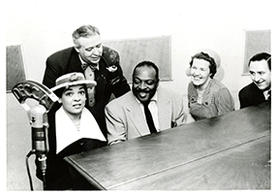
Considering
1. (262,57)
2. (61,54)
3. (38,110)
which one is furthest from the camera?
(262,57)

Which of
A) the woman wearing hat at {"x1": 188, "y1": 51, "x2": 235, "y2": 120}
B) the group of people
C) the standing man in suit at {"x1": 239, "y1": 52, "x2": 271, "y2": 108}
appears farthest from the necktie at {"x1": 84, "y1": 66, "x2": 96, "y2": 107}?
the standing man in suit at {"x1": 239, "y1": 52, "x2": 271, "y2": 108}

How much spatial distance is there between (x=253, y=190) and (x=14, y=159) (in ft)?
2.87

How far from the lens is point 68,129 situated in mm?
1606

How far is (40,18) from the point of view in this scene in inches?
60.5

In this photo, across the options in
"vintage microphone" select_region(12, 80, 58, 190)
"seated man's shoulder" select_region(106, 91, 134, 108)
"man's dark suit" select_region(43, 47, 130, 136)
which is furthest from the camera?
"seated man's shoulder" select_region(106, 91, 134, 108)

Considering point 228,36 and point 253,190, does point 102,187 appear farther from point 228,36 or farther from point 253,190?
point 228,36

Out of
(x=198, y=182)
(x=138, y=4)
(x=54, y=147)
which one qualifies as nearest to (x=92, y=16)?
(x=138, y=4)

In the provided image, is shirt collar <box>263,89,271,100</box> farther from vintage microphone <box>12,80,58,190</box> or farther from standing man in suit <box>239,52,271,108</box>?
vintage microphone <box>12,80,58,190</box>

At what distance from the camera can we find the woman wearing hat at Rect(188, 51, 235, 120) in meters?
1.71

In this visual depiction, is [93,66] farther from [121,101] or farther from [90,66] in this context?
[121,101]

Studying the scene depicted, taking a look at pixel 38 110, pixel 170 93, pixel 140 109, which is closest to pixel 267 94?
pixel 170 93

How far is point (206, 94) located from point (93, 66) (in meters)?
0.49

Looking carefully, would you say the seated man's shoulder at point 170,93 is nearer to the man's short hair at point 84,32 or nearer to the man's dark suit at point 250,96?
the man's dark suit at point 250,96

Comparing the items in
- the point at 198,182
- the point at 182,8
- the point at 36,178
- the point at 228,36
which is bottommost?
the point at 36,178
